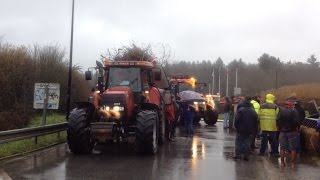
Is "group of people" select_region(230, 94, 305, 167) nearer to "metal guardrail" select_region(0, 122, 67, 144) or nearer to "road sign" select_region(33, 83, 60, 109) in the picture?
"metal guardrail" select_region(0, 122, 67, 144)

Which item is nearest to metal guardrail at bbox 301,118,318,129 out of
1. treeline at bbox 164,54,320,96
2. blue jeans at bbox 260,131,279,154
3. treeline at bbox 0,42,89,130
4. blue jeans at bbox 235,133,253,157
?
blue jeans at bbox 260,131,279,154

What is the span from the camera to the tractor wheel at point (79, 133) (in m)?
13.1

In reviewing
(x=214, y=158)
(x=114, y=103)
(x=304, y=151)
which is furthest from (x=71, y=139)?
(x=304, y=151)

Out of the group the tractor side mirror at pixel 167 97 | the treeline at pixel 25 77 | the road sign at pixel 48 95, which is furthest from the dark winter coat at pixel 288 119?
the treeline at pixel 25 77

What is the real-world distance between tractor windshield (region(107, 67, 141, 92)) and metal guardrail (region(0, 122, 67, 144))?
250 centimetres

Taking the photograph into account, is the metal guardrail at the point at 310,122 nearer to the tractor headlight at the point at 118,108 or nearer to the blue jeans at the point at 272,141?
the blue jeans at the point at 272,141

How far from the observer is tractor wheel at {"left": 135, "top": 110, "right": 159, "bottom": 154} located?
1294 cm

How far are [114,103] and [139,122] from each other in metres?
1.01

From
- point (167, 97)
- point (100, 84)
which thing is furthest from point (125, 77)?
point (167, 97)

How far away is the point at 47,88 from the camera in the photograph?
15.9 m

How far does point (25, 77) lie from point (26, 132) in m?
20.2

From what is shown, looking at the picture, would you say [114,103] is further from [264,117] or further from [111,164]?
[264,117]

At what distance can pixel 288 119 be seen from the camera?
41.1ft

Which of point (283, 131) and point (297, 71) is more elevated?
point (297, 71)
